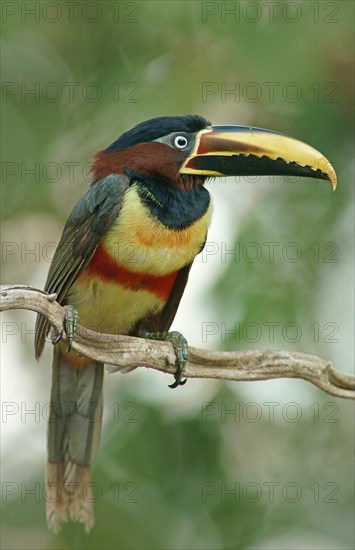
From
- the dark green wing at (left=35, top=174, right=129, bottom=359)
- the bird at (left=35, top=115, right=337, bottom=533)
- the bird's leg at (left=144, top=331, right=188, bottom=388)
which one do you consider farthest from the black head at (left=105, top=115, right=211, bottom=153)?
the bird's leg at (left=144, top=331, right=188, bottom=388)

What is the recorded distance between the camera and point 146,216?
15.2 ft

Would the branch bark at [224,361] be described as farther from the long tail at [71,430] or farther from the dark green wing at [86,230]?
the long tail at [71,430]

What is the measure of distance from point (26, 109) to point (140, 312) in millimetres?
1327

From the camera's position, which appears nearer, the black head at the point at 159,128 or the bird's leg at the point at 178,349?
the bird's leg at the point at 178,349

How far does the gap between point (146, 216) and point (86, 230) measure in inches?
13.2

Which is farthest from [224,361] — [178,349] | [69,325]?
[69,325]

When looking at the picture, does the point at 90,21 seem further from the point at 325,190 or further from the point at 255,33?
the point at 325,190

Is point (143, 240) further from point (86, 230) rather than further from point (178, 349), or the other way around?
point (178, 349)

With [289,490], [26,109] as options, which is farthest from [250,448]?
[26,109]

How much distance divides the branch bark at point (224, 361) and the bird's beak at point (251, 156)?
0.93m

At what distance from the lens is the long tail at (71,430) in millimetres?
5145

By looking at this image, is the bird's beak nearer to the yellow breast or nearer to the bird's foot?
the yellow breast

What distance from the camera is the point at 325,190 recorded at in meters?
5.31

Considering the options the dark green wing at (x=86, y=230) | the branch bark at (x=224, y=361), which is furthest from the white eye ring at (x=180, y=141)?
the branch bark at (x=224, y=361)
